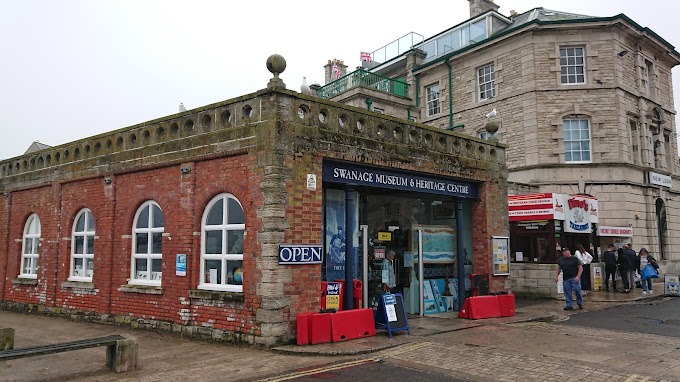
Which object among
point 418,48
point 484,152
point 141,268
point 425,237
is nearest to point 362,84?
point 418,48

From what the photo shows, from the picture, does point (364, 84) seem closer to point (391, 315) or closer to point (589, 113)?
point (589, 113)

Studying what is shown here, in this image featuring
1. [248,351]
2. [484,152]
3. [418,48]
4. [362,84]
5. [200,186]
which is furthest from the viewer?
[418,48]

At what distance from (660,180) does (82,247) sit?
84.0 ft

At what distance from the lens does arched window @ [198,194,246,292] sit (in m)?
9.30

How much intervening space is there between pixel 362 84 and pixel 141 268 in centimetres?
1798

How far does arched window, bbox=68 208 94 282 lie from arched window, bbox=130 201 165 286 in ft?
6.31

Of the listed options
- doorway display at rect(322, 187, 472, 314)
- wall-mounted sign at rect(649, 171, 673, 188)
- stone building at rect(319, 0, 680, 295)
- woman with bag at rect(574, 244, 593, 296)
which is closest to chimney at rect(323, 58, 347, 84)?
stone building at rect(319, 0, 680, 295)

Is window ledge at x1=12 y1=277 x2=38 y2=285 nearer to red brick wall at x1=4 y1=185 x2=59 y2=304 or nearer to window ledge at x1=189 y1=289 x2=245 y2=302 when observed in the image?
red brick wall at x1=4 y1=185 x2=59 y2=304

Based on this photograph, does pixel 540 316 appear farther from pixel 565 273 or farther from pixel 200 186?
pixel 200 186

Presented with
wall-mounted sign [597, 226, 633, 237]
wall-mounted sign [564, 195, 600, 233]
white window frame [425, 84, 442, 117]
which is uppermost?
white window frame [425, 84, 442, 117]

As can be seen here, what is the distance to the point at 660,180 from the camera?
82.4 feet

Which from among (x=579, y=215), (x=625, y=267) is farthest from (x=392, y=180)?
(x=625, y=267)

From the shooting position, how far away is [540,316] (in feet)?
38.7

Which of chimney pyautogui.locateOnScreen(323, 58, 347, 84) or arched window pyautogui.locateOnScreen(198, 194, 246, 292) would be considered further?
chimney pyautogui.locateOnScreen(323, 58, 347, 84)
